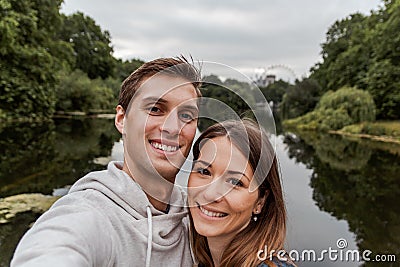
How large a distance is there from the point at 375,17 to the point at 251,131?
104ft

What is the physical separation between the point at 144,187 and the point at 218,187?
0.28m

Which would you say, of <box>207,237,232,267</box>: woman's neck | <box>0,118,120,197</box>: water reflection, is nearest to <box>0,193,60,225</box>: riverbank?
<box>0,118,120,197</box>: water reflection

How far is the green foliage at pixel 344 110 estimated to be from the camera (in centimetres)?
2264

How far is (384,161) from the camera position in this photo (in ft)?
37.8

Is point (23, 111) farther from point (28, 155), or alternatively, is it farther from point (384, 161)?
point (384, 161)

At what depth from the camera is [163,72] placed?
3.88 feet

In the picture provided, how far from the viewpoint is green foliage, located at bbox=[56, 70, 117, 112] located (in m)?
29.3

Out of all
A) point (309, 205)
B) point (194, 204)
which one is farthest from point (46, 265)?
point (309, 205)

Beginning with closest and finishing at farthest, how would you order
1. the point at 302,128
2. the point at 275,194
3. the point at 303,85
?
1. the point at 275,194
2. the point at 302,128
3. the point at 303,85

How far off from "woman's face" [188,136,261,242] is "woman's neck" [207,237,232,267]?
69 millimetres

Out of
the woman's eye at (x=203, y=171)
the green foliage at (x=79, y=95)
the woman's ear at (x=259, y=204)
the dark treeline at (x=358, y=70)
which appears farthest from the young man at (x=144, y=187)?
the green foliage at (x=79, y=95)

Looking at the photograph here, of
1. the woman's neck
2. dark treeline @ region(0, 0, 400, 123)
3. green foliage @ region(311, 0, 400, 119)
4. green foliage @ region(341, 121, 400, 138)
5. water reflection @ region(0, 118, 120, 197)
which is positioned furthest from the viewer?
green foliage @ region(311, 0, 400, 119)

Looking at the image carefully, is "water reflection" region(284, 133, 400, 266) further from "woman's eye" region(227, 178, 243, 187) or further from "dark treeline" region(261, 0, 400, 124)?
"dark treeline" region(261, 0, 400, 124)

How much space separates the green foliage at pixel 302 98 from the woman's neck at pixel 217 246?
31452 millimetres
